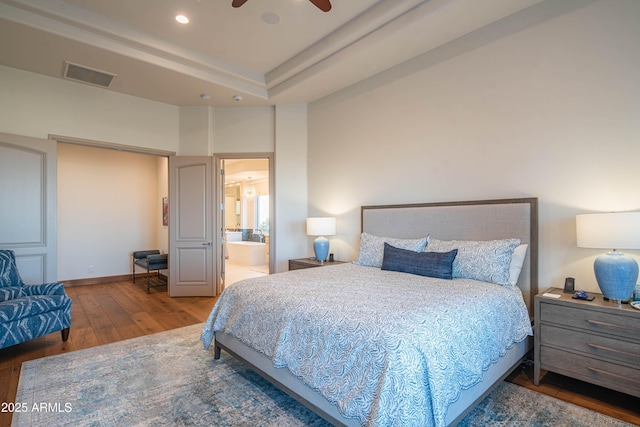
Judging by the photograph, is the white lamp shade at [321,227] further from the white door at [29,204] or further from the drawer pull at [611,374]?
the white door at [29,204]

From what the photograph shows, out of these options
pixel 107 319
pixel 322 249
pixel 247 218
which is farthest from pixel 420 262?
pixel 247 218

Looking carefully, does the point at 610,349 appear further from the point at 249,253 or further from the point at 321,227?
the point at 249,253

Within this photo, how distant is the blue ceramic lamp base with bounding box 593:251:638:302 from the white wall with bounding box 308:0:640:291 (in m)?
0.38

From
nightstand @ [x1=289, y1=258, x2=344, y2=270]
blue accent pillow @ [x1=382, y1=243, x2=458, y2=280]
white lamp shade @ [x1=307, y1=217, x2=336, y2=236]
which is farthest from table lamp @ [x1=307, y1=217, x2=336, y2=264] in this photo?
blue accent pillow @ [x1=382, y1=243, x2=458, y2=280]

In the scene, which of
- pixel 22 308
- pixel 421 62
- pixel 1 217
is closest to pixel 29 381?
pixel 22 308

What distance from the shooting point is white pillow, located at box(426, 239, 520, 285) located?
8.62 feet

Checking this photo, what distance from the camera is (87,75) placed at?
13.4ft

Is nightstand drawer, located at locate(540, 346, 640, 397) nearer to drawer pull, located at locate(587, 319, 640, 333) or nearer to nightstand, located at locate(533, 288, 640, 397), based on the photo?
nightstand, located at locate(533, 288, 640, 397)

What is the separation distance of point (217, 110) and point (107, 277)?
13.6 ft

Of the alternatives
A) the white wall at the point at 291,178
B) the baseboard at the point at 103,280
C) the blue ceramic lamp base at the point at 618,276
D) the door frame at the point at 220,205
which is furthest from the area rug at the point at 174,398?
the baseboard at the point at 103,280

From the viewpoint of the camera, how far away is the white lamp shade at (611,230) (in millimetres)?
2107

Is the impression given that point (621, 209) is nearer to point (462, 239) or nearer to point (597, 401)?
point (462, 239)

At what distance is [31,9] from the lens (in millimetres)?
3002

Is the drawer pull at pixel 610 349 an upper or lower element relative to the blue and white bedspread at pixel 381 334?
lower
